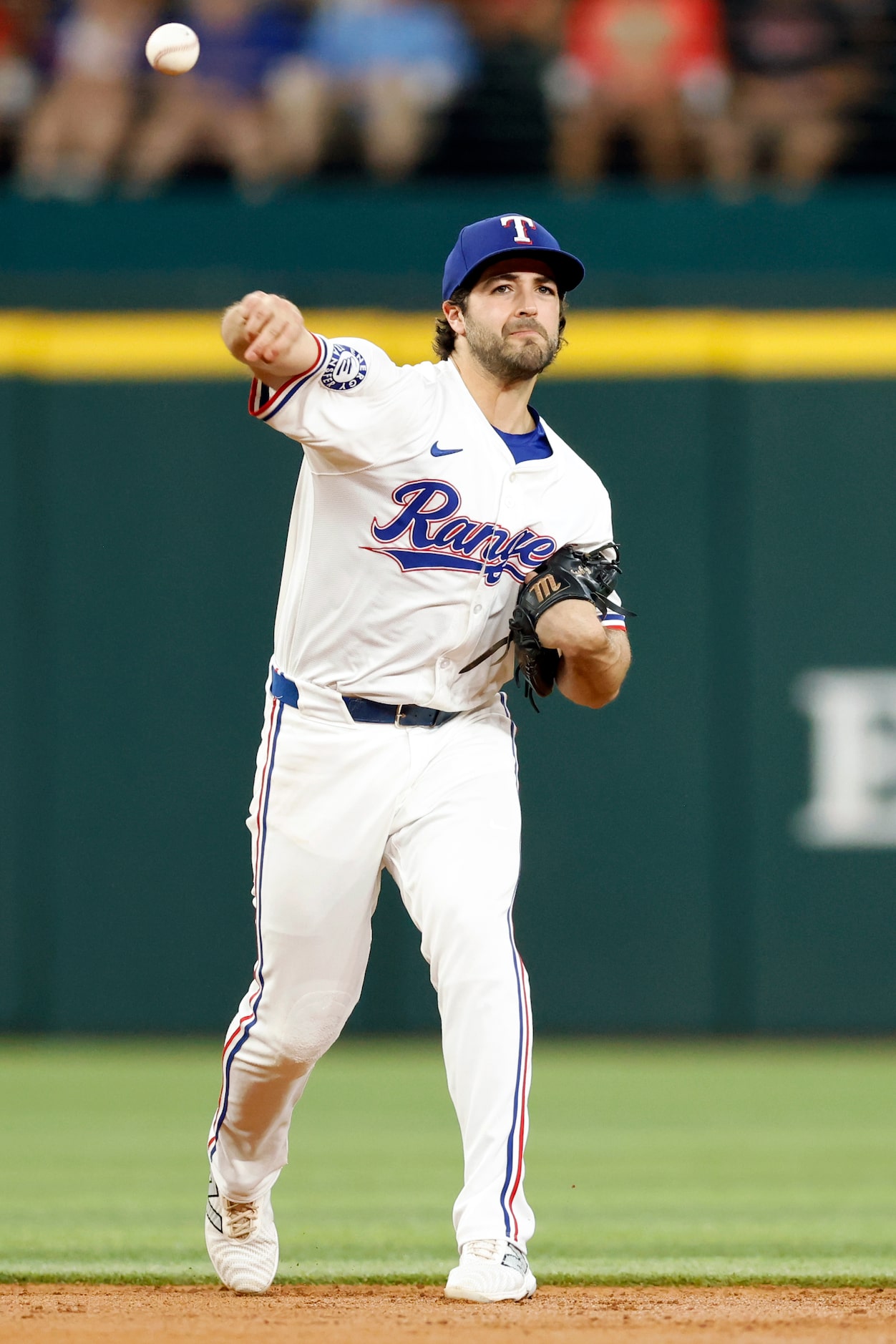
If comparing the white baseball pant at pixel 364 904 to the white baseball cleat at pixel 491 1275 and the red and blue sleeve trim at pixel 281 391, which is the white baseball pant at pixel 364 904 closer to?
the white baseball cleat at pixel 491 1275

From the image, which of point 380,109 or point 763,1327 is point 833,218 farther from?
point 763,1327

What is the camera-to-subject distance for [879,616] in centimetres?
841

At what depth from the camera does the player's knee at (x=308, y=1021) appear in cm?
399

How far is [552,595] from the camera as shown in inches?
157

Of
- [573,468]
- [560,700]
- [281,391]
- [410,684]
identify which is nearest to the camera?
[281,391]

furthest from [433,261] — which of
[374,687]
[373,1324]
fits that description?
[373,1324]

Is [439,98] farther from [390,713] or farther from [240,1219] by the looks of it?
[240,1219]

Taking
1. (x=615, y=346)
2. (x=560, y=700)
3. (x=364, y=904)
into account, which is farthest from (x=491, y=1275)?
(x=615, y=346)

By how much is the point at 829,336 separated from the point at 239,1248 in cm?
545

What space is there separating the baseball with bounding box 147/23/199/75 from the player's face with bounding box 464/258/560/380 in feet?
3.10

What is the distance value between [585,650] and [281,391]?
77 cm

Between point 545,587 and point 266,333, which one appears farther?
point 545,587

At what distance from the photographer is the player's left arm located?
3.91m

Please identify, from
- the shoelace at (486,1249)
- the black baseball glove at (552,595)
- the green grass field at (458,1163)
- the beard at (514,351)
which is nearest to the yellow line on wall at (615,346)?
the green grass field at (458,1163)
